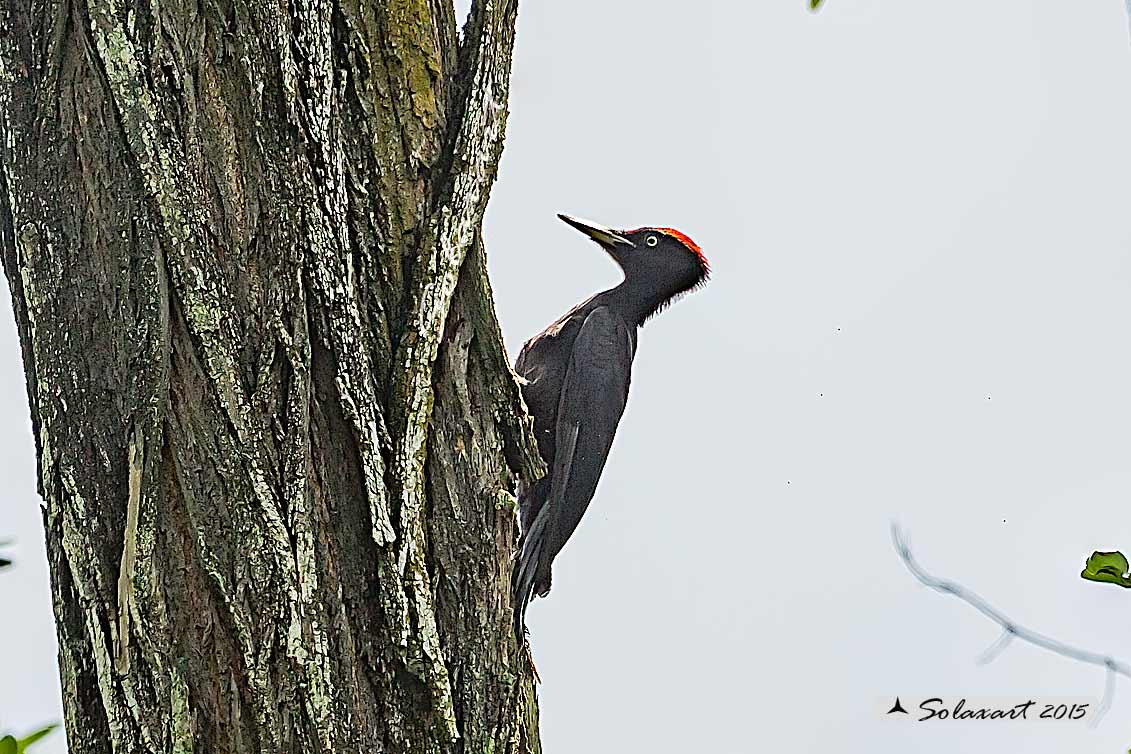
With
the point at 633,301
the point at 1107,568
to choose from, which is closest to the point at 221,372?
the point at 1107,568

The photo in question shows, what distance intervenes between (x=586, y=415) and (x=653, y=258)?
52 cm

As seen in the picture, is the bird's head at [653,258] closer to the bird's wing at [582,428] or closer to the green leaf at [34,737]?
the bird's wing at [582,428]

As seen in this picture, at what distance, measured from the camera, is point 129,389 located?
821mm

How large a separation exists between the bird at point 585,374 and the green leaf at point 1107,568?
0.66m

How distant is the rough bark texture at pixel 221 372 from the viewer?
32.4 inches

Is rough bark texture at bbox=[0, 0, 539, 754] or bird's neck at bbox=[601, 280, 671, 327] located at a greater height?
bird's neck at bbox=[601, 280, 671, 327]

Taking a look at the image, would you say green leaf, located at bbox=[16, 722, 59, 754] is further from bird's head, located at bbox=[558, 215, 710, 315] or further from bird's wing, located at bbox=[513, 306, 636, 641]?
bird's head, located at bbox=[558, 215, 710, 315]

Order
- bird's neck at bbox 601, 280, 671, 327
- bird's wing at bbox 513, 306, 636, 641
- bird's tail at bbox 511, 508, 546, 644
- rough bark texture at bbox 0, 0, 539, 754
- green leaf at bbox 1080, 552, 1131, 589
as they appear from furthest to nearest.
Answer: bird's neck at bbox 601, 280, 671, 327 → bird's wing at bbox 513, 306, 636, 641 → bird's tail at bbox 511, 508, 546, 644 → rough bark texture at bbox 0, 0, 539, 754 → green leaf at bbox 1080, 552, 1131, 589

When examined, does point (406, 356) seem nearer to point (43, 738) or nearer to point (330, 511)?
point (330, 511)

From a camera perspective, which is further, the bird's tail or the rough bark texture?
the bird's tail

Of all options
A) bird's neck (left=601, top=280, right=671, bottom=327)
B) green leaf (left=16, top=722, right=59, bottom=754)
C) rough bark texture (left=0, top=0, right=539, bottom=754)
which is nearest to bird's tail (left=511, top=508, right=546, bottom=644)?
rough bark texture (left=0, top=0, right=539, bottom=754)

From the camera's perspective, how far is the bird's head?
2.15m

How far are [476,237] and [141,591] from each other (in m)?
0.37

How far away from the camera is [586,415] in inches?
69.4
